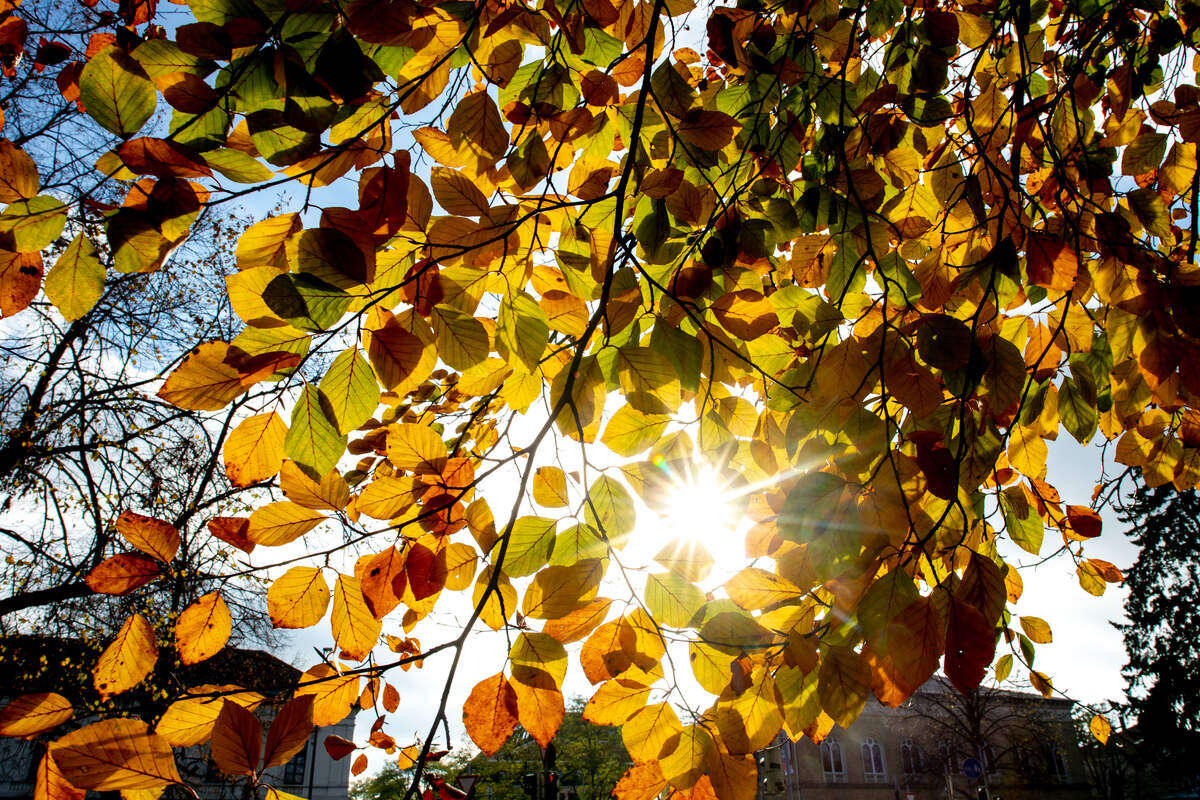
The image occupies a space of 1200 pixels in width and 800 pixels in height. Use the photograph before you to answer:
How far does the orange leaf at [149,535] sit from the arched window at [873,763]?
101ft

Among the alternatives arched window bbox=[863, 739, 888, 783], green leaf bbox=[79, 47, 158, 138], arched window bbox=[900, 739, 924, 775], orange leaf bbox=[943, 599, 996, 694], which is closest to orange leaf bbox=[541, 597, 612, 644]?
orange leaf bbox=[943, 599, 996, 694]

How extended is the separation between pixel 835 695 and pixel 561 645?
0.38m

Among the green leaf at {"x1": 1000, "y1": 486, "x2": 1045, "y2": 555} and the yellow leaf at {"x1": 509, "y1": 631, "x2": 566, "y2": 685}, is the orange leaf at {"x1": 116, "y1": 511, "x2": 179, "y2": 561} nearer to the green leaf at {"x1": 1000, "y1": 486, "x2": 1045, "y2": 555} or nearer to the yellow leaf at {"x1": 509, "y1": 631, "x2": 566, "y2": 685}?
the yellow leaf at {"x1": 509, "y1": 631, "x2": 566, "y2": 685}

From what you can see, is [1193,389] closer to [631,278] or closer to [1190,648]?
[631,278]

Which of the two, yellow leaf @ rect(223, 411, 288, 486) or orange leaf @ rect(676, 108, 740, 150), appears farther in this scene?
orange leaf @ rect(676, 108, 740, 150)

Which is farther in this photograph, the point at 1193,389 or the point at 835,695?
the point at 1193,389

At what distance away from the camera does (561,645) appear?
0.86 meters

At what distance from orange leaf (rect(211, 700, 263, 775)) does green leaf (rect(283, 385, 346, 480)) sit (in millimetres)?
305

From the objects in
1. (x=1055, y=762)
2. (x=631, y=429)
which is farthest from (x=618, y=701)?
(x=1055, y=762)

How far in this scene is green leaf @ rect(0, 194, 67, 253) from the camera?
2.38 feet

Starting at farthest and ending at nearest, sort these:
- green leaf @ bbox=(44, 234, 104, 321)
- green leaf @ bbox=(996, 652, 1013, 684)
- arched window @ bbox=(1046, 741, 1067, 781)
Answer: arched window @ bbox=(1046, 741, 1067, 781) → green leaf @ bbox=(996, 652, 1013, 684) → green leaf @ bbox=(44, 234, 104, 321)

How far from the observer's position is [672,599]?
3.09ft

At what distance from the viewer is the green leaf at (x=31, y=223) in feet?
2.38

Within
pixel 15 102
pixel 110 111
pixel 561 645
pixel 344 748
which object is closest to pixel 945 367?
pixel 561 645
